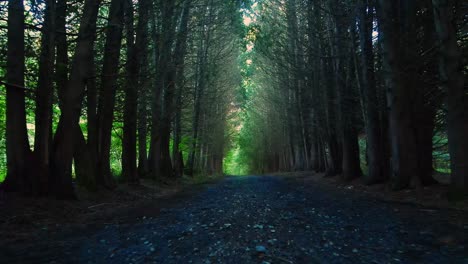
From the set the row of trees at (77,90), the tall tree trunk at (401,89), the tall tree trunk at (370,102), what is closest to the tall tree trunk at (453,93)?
the tall tree trunk at (401,89)

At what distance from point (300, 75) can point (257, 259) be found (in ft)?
51.8

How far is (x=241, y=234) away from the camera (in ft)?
17.8

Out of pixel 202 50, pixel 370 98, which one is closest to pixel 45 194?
pixel 370 98

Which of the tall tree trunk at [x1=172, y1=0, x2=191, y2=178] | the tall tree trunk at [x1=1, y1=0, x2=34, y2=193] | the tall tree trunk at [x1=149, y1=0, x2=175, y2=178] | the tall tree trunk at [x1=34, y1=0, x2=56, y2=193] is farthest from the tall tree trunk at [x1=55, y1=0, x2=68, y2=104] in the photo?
the tall tree trunk at [x1=172, y1=0, x2=191, y2=178]

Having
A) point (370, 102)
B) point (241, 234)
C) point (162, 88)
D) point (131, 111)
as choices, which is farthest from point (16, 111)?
point (370, 102)

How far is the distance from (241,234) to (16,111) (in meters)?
6.06

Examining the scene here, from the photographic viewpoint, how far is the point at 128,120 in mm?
14508

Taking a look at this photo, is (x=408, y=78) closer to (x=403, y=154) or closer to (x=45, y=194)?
(x=403, y=154)

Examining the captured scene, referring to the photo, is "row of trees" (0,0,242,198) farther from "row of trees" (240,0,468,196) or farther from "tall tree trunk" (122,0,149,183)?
"row of trees" (240,0,468,196)

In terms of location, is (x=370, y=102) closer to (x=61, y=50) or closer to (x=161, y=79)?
(x=161, y=79)

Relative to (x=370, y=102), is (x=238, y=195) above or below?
below

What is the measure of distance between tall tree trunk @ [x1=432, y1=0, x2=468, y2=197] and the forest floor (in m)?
1.00

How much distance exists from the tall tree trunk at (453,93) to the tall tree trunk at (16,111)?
30.3ft

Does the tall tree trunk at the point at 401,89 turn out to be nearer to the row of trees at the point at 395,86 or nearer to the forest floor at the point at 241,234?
the row of trees at the point at 395,86
